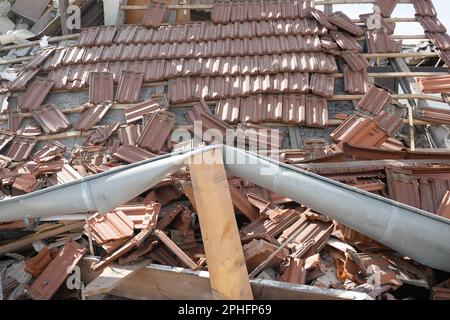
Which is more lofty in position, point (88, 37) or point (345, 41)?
point (88, 37)

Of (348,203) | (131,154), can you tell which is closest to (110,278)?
(131,154)

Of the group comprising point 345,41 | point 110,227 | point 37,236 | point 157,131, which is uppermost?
point 345,41

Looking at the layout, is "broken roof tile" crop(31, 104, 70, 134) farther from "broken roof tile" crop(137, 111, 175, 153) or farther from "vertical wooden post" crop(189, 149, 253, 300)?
"vertical wooden post" crop(189, 149, 253, 300)

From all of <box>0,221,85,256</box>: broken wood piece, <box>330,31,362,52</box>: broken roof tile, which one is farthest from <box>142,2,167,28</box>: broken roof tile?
<box>0,221,85,256</box>: broken wood piece

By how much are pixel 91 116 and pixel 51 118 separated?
613mm

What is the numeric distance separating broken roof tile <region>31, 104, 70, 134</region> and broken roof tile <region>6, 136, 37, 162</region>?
0.29 m

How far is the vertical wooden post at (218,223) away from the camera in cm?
418

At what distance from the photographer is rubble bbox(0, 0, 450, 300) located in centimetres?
437

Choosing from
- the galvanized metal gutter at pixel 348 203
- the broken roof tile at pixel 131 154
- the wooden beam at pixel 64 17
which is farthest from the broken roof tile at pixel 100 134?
the galvanized metal gutter at pixel 348 203

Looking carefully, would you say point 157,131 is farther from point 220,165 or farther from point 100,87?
point 220,165

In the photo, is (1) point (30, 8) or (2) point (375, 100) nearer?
(2) point (375, 100)

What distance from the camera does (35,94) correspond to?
776 cm

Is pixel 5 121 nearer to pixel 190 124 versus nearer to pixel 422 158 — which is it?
pixel 190 124
